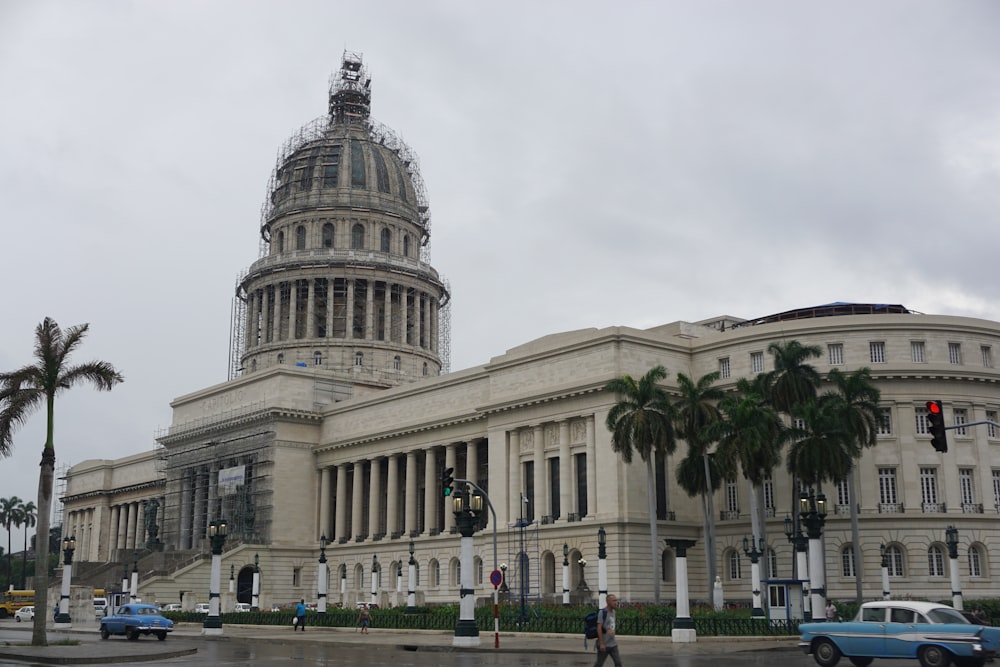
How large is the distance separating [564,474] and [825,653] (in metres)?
41.4

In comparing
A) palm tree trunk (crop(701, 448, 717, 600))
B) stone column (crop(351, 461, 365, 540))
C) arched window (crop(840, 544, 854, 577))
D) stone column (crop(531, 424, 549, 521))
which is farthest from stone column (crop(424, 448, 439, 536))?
arched window (crop(840, 544, 854, 577))

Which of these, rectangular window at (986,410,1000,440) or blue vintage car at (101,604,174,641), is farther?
rectangular window at (986,410,1000,440)

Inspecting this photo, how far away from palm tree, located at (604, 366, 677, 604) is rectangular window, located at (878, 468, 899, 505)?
13637 mm

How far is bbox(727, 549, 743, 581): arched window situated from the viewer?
68.8 meters

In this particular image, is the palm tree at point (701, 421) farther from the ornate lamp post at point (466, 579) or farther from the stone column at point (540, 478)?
the ornate lamp post at point (466, 579)

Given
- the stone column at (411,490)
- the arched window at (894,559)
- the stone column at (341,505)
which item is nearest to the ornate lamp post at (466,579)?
the arched window at (894,559)

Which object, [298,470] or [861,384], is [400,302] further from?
[861,384]

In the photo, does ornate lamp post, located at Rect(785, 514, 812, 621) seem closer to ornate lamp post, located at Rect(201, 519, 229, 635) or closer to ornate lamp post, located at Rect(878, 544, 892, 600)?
ornate lamp post, located at Rect(878, 544, 892, 600)

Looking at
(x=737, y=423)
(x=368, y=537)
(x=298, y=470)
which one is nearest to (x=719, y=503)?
(x=737, y=423)

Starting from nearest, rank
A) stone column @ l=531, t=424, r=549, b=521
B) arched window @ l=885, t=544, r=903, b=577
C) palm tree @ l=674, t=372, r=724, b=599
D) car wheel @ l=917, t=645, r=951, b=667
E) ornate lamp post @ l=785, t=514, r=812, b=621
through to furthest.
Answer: car wheel @ l=917, t=645, r=951, b=667
ornate lamp post @ l=785, t=514, r=812, b=621
palm tree @ l=674, t=372, r=724, b=599
arched window @ l=885, t=544, r=903, b=577
stone column @ l=531, t=424, r=549, b=521

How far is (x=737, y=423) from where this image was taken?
196ft

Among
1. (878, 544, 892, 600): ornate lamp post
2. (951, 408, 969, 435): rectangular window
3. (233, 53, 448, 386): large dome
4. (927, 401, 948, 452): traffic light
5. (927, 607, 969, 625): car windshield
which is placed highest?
(233, 53, 448, 386): large dome

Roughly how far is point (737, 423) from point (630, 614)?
12.2 m

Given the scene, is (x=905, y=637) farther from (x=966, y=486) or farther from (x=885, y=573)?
(x=966, y=486)
